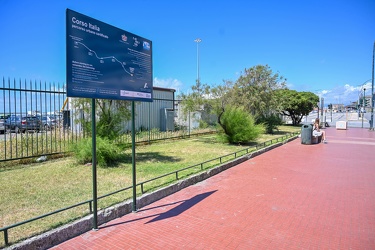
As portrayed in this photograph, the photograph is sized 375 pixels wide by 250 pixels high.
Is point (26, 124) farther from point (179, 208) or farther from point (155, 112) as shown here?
point (155, 112)

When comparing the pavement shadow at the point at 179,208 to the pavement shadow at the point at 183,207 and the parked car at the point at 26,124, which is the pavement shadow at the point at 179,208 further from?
the parked car at the point at 26,124

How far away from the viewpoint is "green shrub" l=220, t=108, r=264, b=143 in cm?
1367

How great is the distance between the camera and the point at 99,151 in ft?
25.4

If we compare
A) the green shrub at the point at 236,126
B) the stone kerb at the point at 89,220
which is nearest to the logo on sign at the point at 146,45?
the stone kerb at the point at 89,220

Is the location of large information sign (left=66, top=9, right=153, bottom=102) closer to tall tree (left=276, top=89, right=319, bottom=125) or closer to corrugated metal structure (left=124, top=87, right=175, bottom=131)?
corrugated metal structure (left=124, top=87, right=175, bottom=131)

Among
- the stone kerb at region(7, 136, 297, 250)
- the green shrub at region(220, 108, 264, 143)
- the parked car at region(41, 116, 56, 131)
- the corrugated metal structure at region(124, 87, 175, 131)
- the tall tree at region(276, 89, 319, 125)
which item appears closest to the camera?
the stone kerb at region(7, 136, 297, 250)

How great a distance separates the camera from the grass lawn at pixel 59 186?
421cm

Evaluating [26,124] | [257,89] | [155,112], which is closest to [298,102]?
[257,89]

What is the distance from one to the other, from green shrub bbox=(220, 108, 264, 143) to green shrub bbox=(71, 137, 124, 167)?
23.0ft

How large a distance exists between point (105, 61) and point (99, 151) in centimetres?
408

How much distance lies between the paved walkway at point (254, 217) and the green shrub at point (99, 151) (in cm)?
294

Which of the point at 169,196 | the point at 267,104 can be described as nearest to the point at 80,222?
the point at 169,196

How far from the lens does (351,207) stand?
5285 millimetres

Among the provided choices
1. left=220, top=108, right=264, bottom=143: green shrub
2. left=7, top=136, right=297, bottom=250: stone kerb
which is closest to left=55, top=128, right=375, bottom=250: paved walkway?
left=7, top=136, right=297, bottom=250: stone kerb
